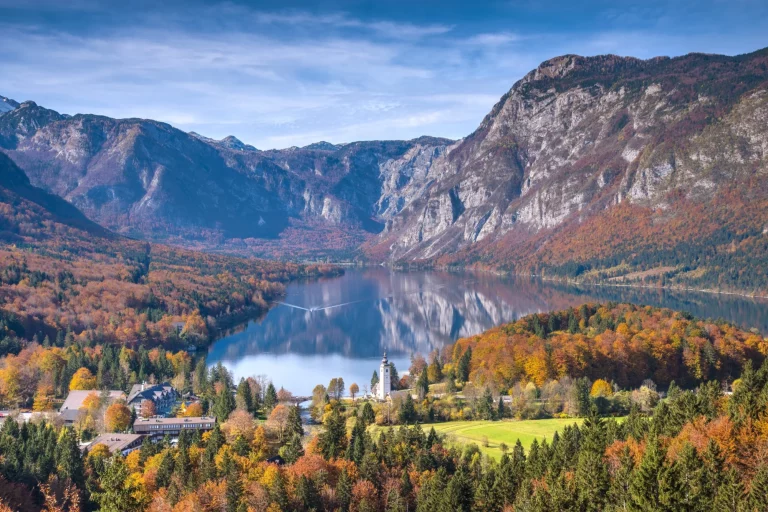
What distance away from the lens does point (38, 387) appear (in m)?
64.2

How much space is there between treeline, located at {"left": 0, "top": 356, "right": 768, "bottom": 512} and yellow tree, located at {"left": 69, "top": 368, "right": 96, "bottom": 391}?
58.9ft

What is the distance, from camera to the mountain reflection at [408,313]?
96.4 metres

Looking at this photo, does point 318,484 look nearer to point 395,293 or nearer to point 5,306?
point 5,306

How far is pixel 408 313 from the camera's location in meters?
124

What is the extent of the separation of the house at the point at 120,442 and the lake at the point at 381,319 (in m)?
21.8

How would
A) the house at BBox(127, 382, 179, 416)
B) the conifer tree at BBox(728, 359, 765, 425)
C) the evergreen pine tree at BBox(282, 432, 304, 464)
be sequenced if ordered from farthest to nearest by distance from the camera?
the house at BBox(127, 382, 179, 416)
the evergreen pine tree at BBox(282, 432, 304, 464)
the conifer tree at BBox(728, 359, 765, 425)

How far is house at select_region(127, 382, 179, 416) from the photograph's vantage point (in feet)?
193

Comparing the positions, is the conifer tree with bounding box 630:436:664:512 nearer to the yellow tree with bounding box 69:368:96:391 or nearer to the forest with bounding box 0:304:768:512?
the forest with bounding box 0:304:768:512

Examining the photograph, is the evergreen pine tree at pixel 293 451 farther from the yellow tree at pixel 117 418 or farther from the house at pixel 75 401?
→ the house at pixel 75 401

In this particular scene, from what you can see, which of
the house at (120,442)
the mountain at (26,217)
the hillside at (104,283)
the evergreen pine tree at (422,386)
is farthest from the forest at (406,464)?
the mountain at (26,217)

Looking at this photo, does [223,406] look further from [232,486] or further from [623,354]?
[623,354]

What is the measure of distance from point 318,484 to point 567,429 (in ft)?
39.4

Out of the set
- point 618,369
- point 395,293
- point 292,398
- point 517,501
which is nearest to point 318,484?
point 517,501

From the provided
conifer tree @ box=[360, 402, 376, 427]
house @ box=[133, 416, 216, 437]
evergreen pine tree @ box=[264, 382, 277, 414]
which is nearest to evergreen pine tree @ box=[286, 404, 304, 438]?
conifer tree @ box=[360, 402, 376, 427]
